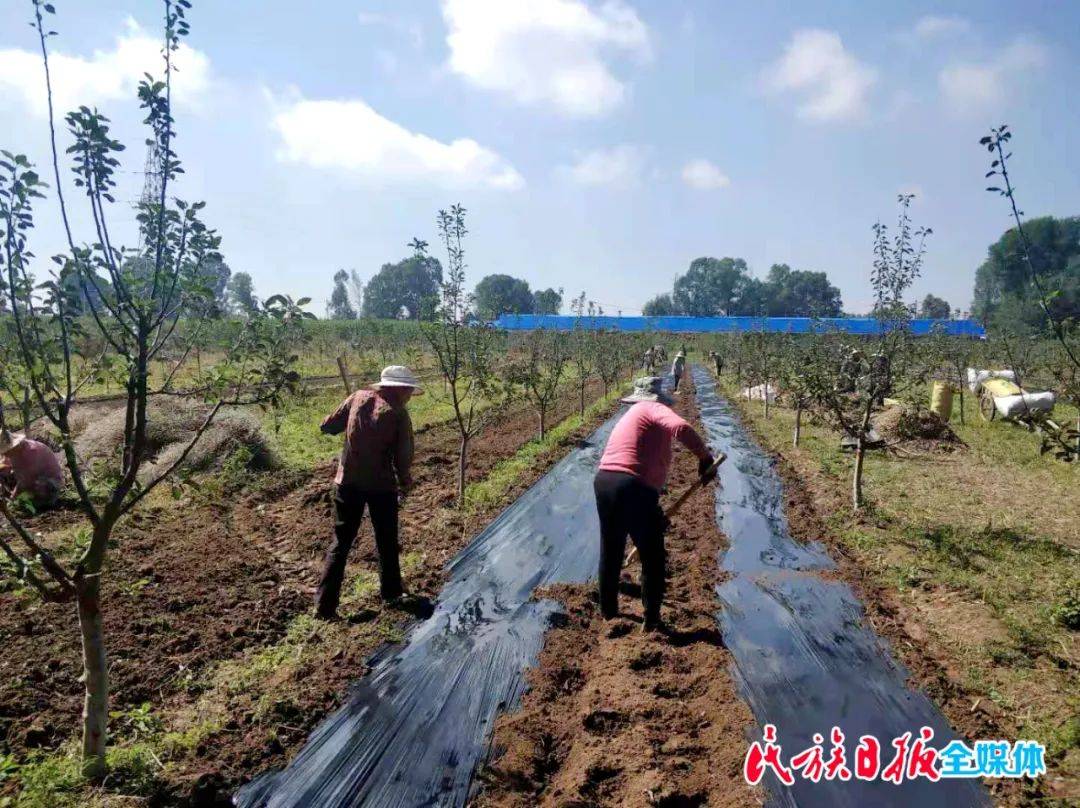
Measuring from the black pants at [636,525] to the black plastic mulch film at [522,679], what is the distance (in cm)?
71

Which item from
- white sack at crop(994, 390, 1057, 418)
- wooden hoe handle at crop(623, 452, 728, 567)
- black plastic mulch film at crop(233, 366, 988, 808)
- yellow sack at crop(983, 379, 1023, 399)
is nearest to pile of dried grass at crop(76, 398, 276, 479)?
black plastic mulch film at crop(233, 366, 988, 808)

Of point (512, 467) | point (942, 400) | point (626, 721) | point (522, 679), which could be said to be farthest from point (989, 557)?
point (942, 400)

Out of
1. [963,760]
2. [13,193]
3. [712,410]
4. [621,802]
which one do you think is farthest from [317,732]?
[712,410]

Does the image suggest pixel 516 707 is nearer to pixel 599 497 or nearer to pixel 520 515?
pixel 599 497

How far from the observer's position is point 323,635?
14.8ft

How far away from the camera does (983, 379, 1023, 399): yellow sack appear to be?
45.4ft

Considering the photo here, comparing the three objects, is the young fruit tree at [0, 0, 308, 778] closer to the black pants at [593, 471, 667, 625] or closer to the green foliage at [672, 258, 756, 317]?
the black pants at [593, 471, 667, 625]

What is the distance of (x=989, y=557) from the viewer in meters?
6.14

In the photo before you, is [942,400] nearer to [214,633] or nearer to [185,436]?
[214,633]

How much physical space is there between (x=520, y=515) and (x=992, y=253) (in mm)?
76157

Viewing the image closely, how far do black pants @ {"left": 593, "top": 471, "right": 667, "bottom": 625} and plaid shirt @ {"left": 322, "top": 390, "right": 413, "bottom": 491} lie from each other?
1.50 m

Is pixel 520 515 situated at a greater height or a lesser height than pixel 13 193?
lesser

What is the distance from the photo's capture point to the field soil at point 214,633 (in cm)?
336

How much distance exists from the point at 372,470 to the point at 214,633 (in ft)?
5.19
